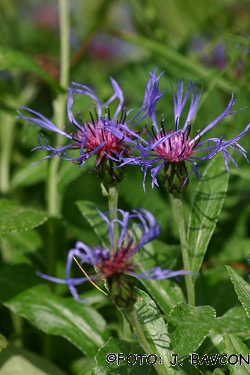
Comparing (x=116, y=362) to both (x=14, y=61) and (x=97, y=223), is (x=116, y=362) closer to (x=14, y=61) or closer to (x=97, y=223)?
(x=97, y=223)

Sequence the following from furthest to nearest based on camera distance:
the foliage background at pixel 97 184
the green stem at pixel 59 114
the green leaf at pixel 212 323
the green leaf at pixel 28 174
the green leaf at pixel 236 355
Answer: the green leaf at pixel 28 174 → the green stem at pixel 59 114 → the foliage background at pixel 97 184 → the green leaf at pixel 236 355 → the green leaf at pixel 212 323

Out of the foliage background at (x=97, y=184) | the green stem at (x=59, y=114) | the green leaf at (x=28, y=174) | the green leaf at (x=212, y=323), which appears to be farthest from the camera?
the green leaf at (x=28, y=174)

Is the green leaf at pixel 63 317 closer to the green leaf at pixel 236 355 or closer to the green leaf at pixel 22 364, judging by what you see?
the green leaf at pixel 22 364

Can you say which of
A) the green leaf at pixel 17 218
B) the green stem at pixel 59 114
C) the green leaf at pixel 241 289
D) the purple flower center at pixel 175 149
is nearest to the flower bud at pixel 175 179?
the purple flower center at pixel 175 149

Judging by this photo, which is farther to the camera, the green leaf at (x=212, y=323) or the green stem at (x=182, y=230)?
the green stem at (x=182, y=230)

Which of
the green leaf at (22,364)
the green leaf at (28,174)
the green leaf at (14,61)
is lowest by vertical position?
the green leaf at (22,364)

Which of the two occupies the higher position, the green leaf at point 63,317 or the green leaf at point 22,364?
the green leaf at point 63,317
